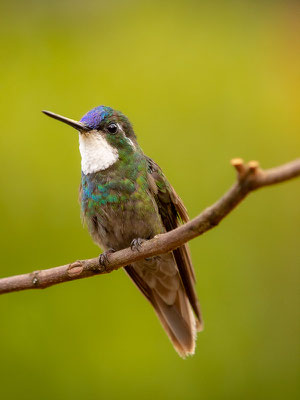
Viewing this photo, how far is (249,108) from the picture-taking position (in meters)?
6.03

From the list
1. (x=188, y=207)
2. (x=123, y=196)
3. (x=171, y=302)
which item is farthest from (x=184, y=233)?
(x=188, y=207)

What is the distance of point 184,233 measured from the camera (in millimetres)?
2889

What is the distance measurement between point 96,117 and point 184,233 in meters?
1.70

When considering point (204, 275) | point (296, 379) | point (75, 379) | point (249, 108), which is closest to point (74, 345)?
point (75, 379)

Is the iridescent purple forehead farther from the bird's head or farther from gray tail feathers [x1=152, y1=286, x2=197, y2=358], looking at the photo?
gray tail feathers [x1=152, y1=286, x2=197, y2=358]

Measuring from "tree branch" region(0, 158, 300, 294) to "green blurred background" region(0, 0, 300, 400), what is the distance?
1849mm

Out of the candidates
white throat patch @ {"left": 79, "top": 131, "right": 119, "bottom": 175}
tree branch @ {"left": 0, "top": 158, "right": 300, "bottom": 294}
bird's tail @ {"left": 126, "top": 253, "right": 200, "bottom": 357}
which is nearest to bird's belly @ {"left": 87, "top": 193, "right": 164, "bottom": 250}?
white throat patch @ {"left": 79, "top": 131, "right": 119, "bottom": 175}

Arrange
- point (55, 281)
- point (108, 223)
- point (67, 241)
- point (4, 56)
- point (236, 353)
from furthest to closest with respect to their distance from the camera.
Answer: point (4, 56), point (236, 353), point (67, 241), point (108, 223), point (55, 281)

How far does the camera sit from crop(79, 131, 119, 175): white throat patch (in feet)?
14.2

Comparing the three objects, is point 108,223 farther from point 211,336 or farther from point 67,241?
point 211,336

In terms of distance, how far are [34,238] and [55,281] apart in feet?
6.54

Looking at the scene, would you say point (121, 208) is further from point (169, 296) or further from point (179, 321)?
point (179, 321)

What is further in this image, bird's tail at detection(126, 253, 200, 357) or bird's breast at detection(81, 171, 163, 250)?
bird's tail at detection(126, 253, 200, 357)

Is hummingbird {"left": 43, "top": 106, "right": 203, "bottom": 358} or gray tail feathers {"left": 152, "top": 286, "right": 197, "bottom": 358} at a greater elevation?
hummingbird {"left": 43, "top": 106, "right": 203, "bottom": 358}
